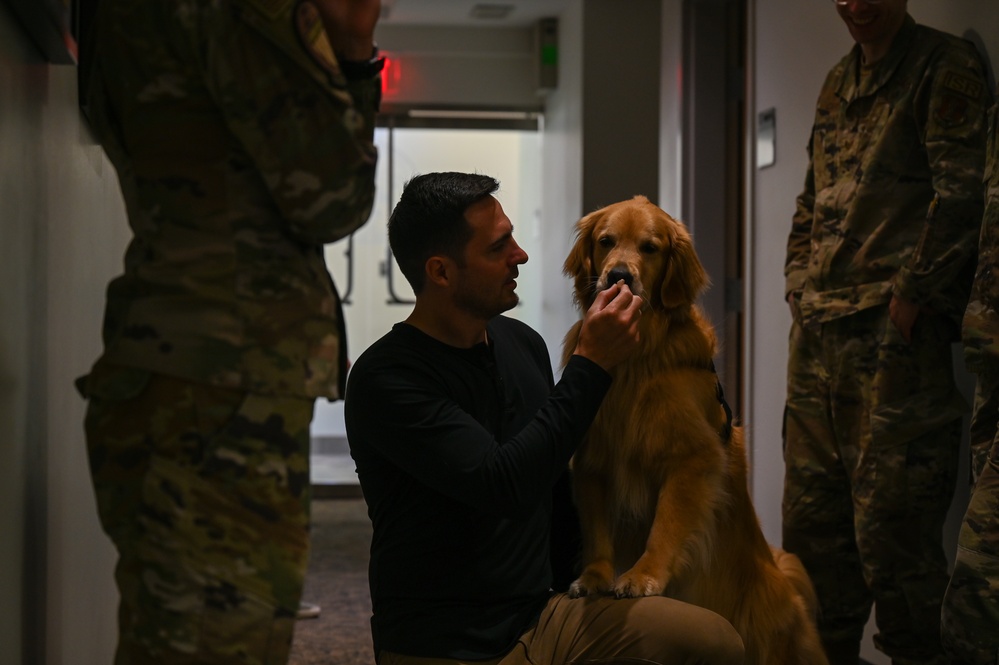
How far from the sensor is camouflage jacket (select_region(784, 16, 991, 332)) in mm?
2467

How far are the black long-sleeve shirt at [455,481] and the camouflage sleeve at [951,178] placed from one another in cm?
115

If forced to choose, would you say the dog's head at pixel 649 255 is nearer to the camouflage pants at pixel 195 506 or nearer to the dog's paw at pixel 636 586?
the dog's paw at pixel 636 586

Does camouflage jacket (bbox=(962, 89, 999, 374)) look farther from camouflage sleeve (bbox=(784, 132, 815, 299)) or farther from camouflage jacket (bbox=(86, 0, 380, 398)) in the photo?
camouflage jacket (bbox=(86, 0, 380, 398))

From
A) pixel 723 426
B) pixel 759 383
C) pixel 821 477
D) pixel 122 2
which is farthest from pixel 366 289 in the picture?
pixel 122 2

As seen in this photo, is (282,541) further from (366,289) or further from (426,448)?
(366,289)

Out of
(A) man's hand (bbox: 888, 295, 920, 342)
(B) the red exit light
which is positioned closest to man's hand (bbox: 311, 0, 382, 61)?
(A) man's hand (bbox: 888, 295, 920, 342)

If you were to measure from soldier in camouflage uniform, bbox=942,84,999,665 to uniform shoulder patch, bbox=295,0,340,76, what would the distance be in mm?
1457

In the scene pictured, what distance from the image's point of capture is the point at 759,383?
418cm

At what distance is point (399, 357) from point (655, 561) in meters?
0.63

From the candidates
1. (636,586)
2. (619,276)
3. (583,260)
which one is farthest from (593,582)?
(583,260)

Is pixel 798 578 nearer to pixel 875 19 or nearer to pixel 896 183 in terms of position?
pixel 896 183

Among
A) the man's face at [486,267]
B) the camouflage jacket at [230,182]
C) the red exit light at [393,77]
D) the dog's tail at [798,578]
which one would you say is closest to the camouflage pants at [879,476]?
the dog's tail at [798,578]

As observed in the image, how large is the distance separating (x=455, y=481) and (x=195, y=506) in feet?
1.73

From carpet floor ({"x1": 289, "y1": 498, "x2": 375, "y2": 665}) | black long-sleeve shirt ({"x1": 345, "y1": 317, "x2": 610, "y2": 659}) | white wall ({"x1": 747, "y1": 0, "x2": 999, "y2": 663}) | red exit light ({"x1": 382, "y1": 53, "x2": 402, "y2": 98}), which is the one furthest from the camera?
red exit light ({"x1": 382, "y1": 53, "x2": 402, "y2": 98})
